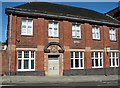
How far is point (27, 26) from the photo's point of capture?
2491cm

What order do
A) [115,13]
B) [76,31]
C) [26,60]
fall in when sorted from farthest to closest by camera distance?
1. [115,13]
2. [76,31]
3. [26,60]

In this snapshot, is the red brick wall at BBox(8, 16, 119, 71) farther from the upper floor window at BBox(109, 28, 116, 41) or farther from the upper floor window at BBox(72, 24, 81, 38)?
the upper floor window at BBox(109, 28, 116, 41)

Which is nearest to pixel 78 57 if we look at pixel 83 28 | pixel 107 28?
pixel 83 28

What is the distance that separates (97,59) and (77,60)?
9.89ft

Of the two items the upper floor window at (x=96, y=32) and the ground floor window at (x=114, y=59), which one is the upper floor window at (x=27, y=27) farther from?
the ground floor window at (x=114, y=59)

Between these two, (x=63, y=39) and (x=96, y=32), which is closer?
(x=63, y=39)

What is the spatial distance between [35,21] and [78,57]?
673cm

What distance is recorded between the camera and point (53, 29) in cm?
2622

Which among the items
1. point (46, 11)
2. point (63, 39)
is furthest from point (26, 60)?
point (46, 11)

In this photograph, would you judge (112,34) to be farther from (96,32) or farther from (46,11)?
(46,11)

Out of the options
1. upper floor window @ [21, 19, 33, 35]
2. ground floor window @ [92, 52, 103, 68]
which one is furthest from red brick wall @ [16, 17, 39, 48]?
Result: ground floor window @ [92, 52, 103, 68]

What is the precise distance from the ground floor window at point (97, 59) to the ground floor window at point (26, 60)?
7.89 meters

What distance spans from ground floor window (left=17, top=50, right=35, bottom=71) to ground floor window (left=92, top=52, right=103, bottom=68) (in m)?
7.89

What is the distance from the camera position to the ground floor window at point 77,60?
2697 centimetres
